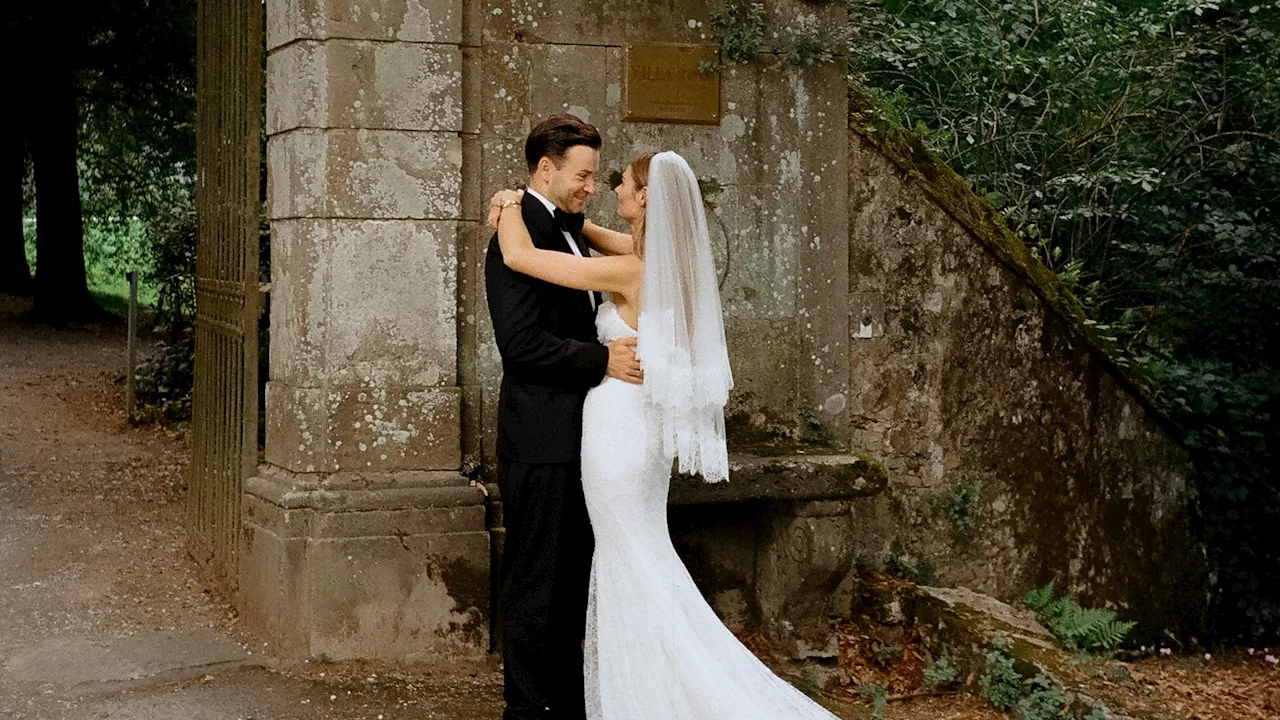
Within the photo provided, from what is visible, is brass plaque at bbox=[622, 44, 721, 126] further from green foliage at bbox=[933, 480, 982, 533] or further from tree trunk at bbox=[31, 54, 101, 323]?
tree trunk at bbox=[31, 54, 101, 323]

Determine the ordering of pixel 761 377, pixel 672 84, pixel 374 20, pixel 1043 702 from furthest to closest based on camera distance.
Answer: pixel 761 377
pixel 672 84
pixel 374 20
pixel 1043 702

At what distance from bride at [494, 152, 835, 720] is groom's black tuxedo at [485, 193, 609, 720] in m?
0.08

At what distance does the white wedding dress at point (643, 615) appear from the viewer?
13.7ft

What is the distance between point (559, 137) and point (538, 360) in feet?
2.38

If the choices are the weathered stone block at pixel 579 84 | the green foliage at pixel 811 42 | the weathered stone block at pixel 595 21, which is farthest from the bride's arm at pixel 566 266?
the green foliage at pixel 811 42

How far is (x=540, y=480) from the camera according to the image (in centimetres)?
432

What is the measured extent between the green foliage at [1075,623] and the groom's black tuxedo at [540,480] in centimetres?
232

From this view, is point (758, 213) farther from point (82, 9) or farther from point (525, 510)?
point (82, 9)

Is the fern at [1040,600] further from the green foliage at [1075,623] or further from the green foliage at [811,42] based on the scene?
the green foliage at [811,42]

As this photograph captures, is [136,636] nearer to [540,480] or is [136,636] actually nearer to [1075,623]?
[540,480]

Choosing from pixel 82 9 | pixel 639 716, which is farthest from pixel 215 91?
pixel 82 9

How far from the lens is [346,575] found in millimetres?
5066

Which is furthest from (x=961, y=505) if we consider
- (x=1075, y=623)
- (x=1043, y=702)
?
(x=1043, y=702)

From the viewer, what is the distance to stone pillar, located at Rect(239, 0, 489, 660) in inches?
200
